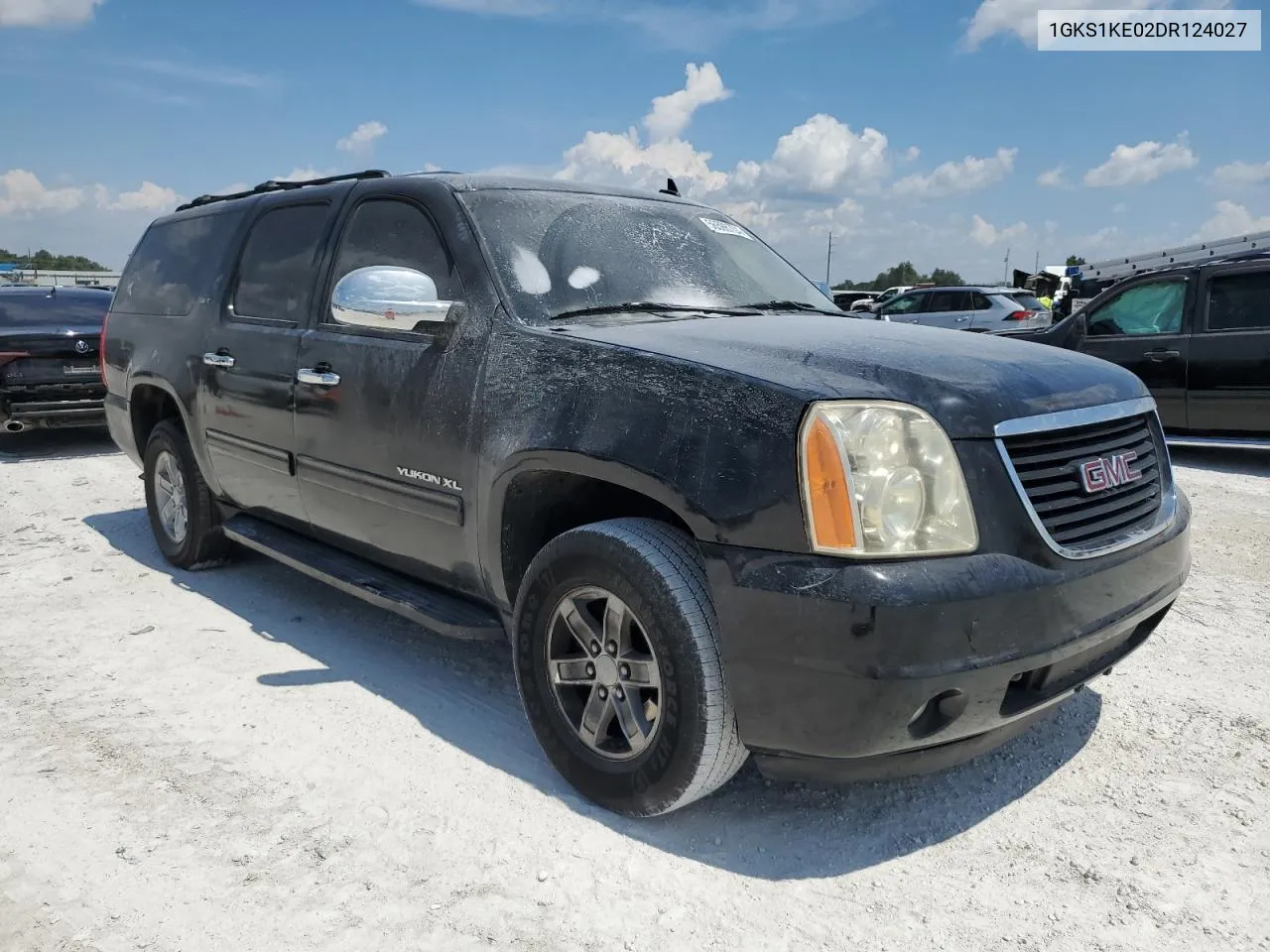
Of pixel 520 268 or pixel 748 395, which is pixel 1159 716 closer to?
pixel 748 395

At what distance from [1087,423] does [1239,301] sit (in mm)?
6671

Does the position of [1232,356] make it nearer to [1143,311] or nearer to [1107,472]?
[1143,311]

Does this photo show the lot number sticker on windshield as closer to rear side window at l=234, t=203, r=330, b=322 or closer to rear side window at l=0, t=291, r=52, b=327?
rear side window at l=234, t=203, r=330, b=322

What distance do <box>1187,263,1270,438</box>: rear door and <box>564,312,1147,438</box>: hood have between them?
5776 mm

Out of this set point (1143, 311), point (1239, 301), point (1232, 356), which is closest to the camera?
point (1232, 356)

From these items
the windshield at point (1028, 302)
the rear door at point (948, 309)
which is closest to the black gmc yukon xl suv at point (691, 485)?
the rear door at point (948, 309)

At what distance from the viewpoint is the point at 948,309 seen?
16.9 metres

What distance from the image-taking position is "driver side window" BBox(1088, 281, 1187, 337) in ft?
27.5

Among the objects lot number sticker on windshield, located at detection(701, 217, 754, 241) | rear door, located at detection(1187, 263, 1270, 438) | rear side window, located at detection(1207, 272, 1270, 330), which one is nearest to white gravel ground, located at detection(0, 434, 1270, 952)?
lot number sticker on windshield, located at detection(701, 217, 754, 241)

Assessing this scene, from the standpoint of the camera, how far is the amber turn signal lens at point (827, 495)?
7.42ft

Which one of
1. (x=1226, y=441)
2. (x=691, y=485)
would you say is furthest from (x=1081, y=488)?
(x=1226, y=441)

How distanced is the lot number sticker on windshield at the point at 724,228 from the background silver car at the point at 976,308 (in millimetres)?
12026

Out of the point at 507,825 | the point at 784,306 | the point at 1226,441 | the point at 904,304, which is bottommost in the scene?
the point at 507,825

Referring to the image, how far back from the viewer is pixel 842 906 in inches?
93.9
